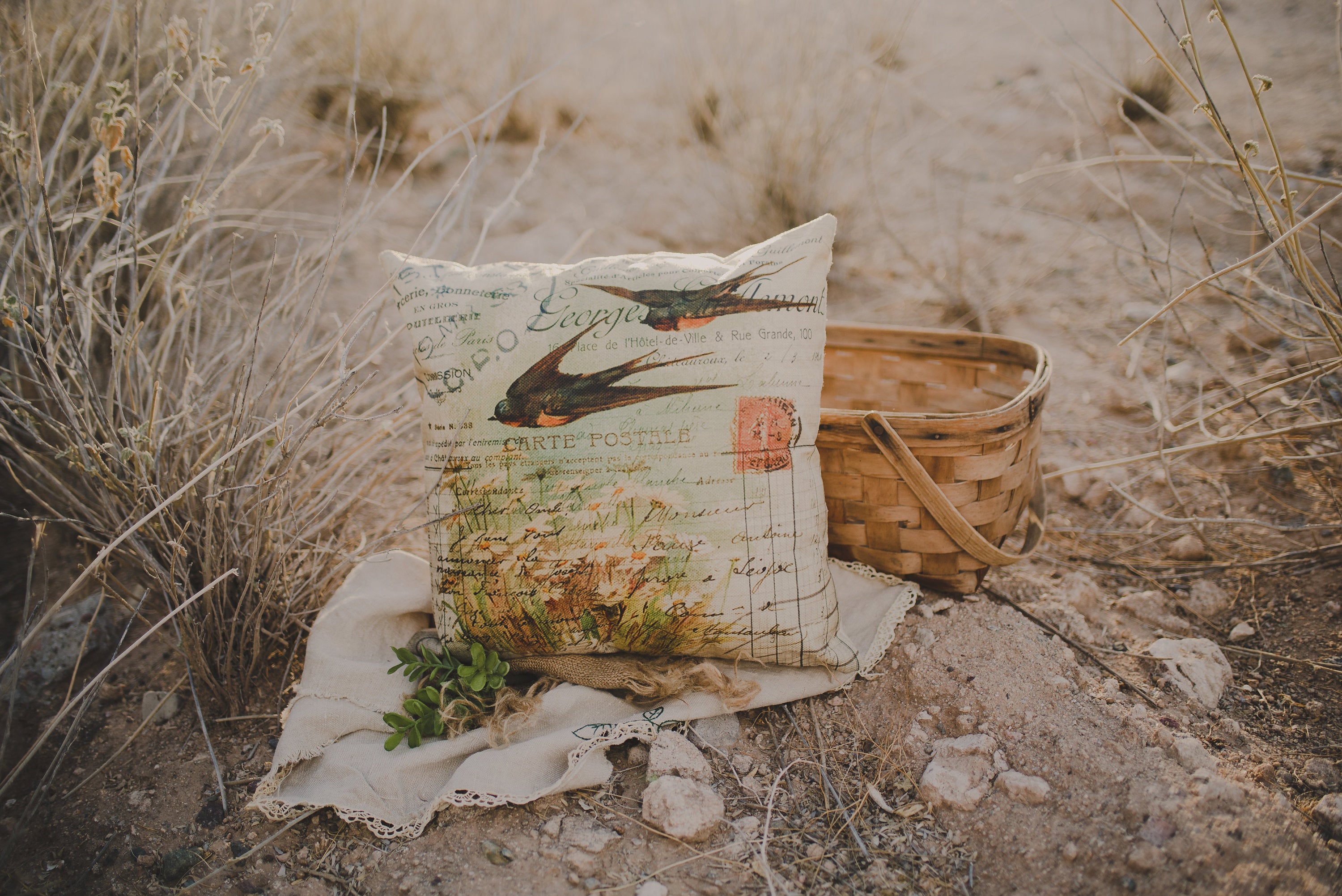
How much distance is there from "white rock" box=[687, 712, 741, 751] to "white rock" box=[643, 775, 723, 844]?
121 millimetres

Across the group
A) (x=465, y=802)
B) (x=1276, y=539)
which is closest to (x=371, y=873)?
(x=465, y=802)

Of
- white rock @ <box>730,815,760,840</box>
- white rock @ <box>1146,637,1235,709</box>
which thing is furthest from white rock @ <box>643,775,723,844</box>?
white rock @ <box>1146,637,1235,709</box>

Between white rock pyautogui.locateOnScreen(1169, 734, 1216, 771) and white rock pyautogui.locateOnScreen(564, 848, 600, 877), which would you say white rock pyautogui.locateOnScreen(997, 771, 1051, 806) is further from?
white rock pyautogui.locateOnScreen(564, 848, 600, 877)

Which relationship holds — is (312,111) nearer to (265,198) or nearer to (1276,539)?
(265,198)

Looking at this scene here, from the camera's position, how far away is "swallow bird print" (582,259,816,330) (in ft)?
4.15

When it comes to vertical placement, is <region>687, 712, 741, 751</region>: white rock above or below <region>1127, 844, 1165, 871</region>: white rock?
below

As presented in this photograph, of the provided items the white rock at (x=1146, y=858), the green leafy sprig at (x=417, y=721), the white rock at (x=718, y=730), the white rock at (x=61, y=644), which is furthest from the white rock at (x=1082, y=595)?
the white rock at (x=61, y=644)

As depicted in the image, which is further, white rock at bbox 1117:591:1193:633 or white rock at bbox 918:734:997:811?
white rock at bbox 1117:591:1193:633

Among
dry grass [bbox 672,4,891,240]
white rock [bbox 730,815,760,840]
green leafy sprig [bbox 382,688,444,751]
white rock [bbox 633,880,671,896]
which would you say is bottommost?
white rock [bbox 730,815,760,840]

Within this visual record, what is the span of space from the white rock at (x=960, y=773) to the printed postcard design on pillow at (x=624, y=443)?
12.5 inches

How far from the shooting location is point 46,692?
1560 millimetres

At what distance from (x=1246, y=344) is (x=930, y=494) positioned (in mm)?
1243

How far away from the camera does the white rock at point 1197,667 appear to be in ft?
4.41

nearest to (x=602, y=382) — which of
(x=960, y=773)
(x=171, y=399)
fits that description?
(x=960, y=773)
